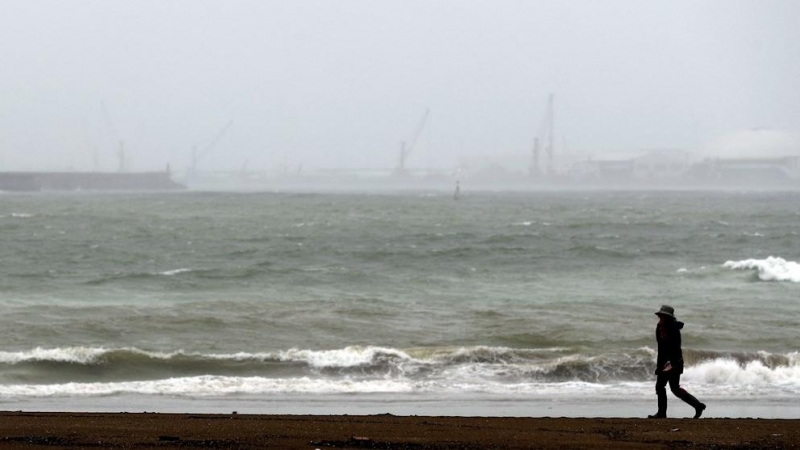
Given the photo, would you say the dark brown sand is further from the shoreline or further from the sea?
the sea

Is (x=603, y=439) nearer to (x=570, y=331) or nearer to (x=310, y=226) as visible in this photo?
(x=570, y=331)

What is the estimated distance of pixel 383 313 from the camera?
23.5 meters

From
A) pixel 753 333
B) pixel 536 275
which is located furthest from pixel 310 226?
pixel 753 333

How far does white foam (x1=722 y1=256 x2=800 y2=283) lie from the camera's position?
32406 mm

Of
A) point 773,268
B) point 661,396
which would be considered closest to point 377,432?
point 661,396

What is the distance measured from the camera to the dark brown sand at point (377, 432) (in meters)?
8.65

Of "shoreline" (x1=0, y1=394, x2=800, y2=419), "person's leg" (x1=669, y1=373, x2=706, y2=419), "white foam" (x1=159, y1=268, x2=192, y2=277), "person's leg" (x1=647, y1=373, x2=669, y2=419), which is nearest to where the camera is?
"person's leg" (x1=647, y1=373, x2=669, y2=419)

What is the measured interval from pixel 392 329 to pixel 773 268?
16791 millimetres

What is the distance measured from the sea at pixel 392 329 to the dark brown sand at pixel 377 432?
2.92 meters

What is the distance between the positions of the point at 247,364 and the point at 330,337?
2905mm

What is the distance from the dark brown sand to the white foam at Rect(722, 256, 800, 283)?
76.1 ft

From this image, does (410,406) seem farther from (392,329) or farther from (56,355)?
(392,329)

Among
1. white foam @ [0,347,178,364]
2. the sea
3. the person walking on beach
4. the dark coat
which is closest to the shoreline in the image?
the sea

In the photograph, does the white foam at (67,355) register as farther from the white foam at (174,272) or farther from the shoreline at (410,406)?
the white foam at (174,272)
